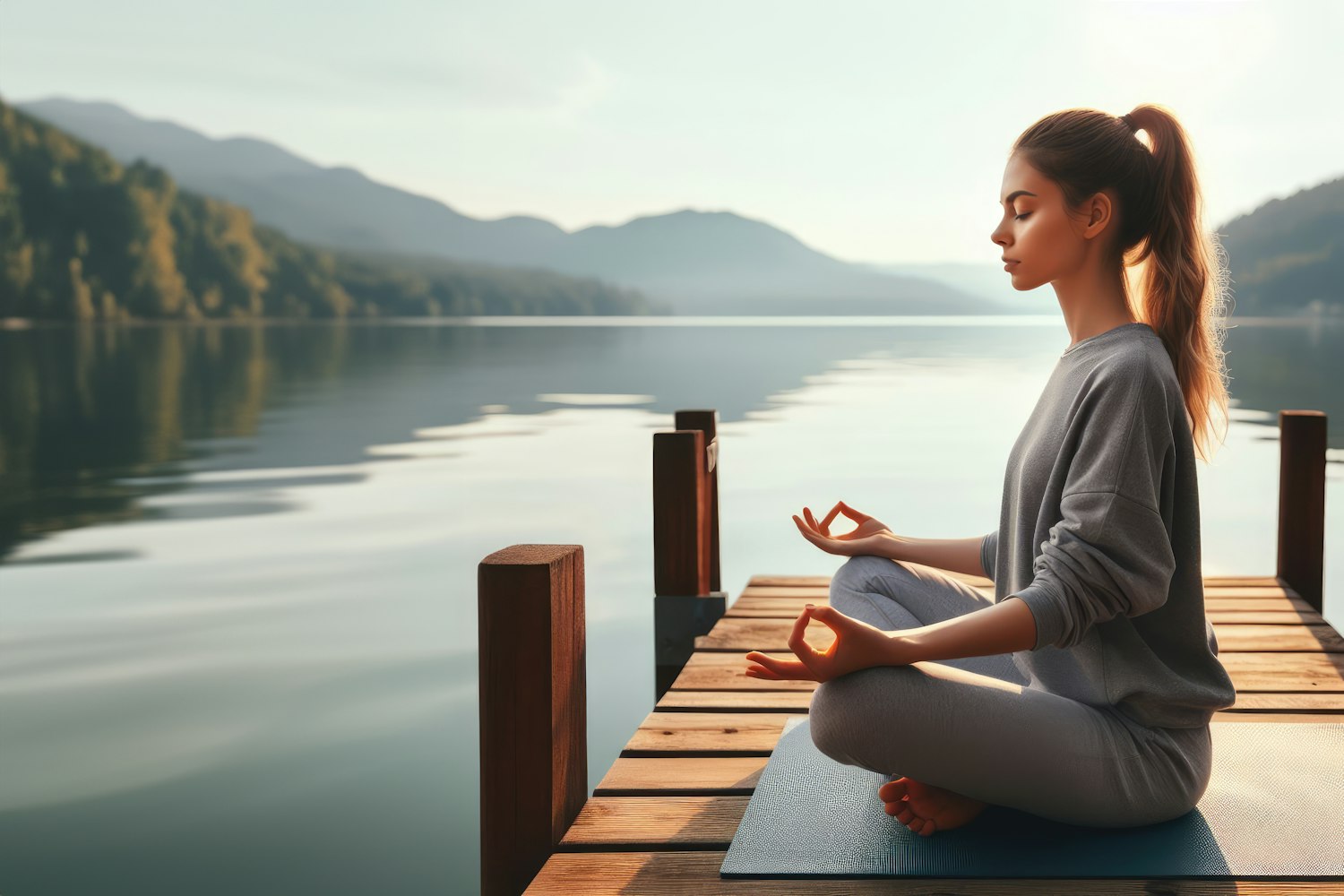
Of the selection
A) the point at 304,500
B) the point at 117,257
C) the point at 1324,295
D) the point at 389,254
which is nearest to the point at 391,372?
the point at 304,500

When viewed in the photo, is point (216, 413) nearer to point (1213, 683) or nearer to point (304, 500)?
point (304, 500)

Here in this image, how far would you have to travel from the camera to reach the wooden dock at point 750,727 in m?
2.23

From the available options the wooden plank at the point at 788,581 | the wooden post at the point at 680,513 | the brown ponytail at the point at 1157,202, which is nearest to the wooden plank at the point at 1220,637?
the wooden post at the point at 680,513

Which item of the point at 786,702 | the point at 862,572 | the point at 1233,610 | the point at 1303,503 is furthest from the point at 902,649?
the point at 1303,503

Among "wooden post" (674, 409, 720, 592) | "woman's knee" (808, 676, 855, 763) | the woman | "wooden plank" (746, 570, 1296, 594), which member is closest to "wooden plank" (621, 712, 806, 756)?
the woman

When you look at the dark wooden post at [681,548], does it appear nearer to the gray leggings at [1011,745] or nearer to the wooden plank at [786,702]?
the wooden plank at [786,702]

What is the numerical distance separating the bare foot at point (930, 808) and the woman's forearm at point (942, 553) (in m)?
0.59

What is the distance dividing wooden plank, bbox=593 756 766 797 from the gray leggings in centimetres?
63

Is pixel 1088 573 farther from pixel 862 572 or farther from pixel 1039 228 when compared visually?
pixel 862 572

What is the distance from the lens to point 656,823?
2596mm

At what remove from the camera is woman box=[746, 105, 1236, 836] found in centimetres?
208

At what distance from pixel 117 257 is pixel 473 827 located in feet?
320

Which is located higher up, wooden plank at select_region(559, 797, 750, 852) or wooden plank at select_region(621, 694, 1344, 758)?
wooden plank at select_region(559, 797, 750, 852)

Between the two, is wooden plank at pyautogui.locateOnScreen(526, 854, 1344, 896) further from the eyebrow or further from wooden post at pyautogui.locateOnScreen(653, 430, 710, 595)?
wooden post at pyautogui.locateOnScreen(653, 430, 710, 595)
